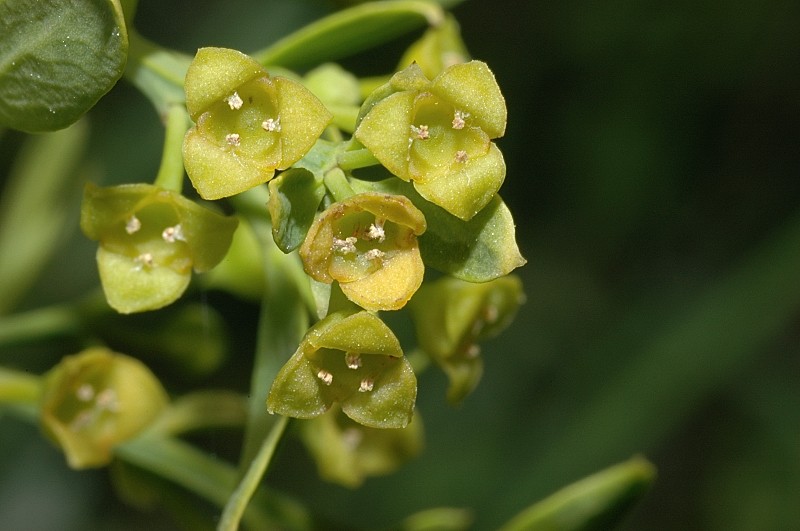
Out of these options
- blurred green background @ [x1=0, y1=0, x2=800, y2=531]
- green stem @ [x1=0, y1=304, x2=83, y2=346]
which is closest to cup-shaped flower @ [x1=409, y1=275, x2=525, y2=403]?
green stem @ [x1=0, y1=304, x2=83, y2=346]

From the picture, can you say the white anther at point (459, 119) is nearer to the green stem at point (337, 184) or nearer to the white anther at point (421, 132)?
the white anther at point (421, 132)

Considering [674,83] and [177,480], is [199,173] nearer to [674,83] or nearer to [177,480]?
[177,480]

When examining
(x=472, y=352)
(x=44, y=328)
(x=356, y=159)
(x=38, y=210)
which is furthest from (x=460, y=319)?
(x=38, y=210)

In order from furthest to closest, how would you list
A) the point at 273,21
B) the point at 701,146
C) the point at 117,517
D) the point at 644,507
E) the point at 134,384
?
the point at 644,507, the point at 701,146, the point at 117,517, the point at 273,21, the point at 134,384

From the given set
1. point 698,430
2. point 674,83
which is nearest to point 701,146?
point 674,83

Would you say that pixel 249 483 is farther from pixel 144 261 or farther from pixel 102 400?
pixel 102 400

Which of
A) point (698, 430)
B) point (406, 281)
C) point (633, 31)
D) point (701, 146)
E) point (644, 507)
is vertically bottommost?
point (644, 507)

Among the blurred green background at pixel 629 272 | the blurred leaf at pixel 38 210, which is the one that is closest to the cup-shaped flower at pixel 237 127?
the blurred leaf at pixel 38 210

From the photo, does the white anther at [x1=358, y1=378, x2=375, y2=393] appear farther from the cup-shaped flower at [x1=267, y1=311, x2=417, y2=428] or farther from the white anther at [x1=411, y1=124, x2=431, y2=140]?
the white anther at [x1=411, y1=124, x2=431, y2=140]
